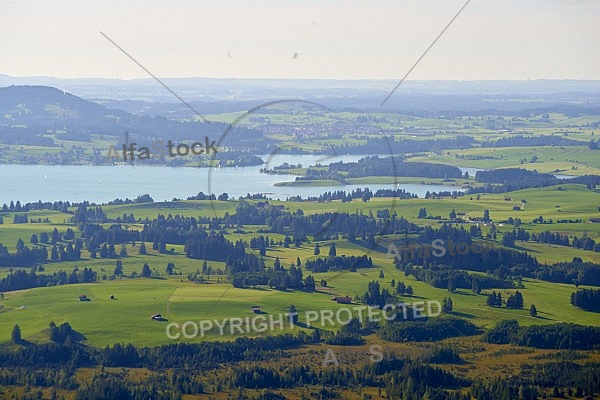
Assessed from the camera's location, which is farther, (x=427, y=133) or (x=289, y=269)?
(x=427, y=133)

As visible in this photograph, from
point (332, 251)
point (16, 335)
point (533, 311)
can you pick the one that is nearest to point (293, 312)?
point (533, 311)

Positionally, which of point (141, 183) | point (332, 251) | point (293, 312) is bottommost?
point (293, 312)

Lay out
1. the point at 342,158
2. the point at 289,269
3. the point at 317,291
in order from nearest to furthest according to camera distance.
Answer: the point at 317,291, the point at 289,269, the point at 342,158

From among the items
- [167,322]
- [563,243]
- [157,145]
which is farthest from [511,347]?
[157,145]

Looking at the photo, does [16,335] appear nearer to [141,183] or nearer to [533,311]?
[533,311]

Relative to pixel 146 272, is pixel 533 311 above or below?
below

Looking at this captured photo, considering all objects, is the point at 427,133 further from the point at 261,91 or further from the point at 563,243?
the point at 563,243

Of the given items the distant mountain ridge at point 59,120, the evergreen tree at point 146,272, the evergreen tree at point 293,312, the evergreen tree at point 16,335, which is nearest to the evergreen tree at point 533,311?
the evergreen tree at point 293,312

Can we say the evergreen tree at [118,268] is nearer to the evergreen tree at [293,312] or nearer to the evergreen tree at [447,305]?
the evergreen tree at [293,312]

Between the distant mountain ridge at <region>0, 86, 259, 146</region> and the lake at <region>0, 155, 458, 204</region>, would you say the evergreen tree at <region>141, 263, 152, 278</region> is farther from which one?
the distant mountain ridge at <region>0, 86, 259, 146</region>
